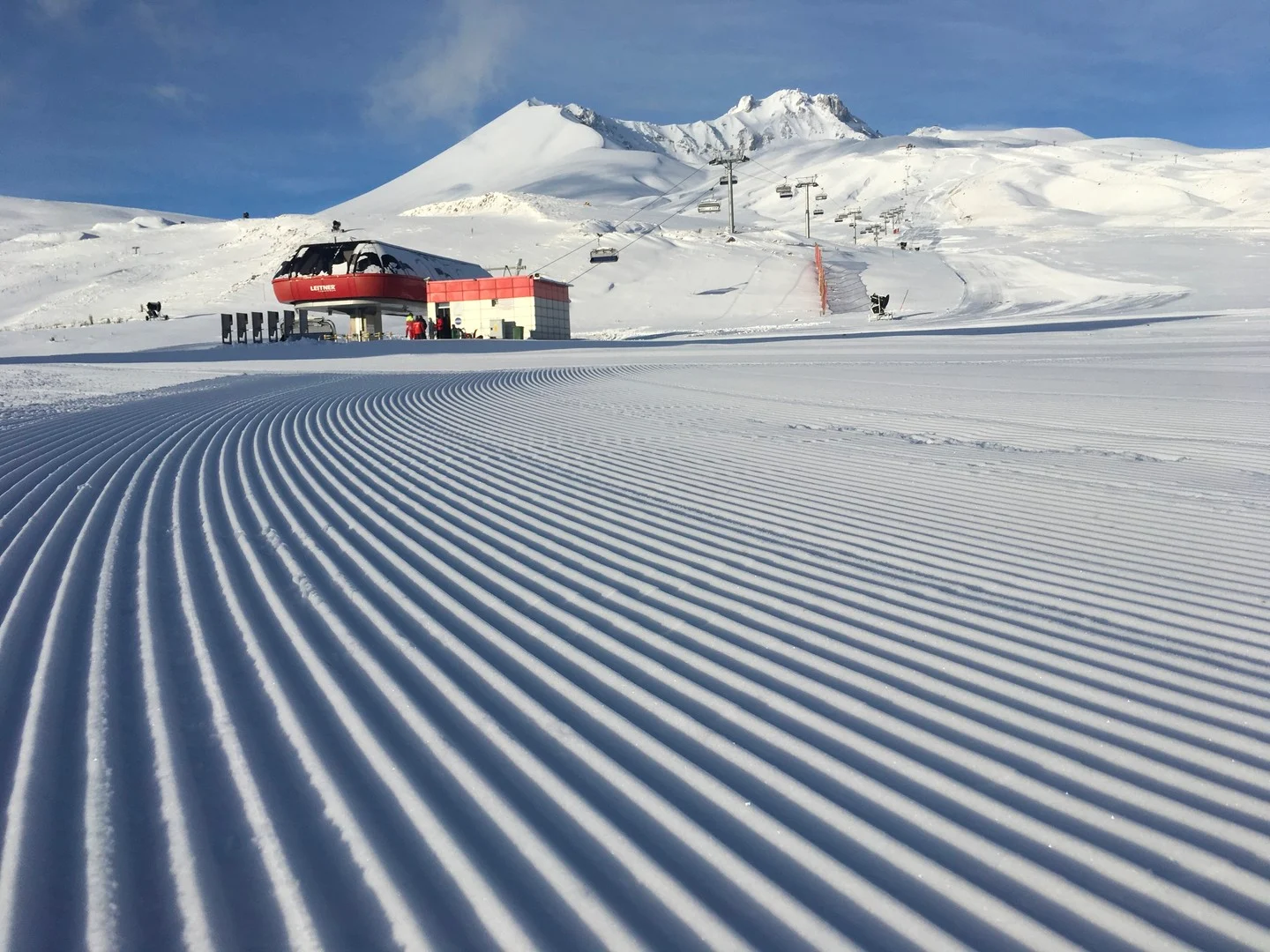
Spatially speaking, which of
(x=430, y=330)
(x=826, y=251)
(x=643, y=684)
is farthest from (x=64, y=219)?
(x=643, y=684)

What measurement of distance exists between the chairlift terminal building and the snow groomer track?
114ft

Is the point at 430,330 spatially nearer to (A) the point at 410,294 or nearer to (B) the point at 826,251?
(A) the point at 410,294

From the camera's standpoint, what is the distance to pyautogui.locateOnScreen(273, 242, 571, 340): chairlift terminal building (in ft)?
132

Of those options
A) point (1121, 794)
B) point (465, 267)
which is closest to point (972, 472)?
point (1121, 794)

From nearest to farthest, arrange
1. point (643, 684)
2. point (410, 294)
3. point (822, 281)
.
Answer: point (643, 684), point (410, 294), point (822, 281)

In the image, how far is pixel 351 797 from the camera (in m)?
2.40

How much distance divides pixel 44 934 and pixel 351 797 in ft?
2.31

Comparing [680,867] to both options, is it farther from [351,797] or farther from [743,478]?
[743,478]

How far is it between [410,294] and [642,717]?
44.2 metres

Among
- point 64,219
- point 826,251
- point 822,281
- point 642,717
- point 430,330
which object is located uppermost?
point 64,219

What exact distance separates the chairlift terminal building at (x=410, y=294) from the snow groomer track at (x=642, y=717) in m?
34.9

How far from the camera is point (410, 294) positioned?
4456cm

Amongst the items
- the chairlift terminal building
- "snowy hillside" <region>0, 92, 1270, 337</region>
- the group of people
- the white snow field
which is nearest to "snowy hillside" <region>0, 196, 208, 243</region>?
"snowy hillside" <region>0, 92, 1270, 337</region>

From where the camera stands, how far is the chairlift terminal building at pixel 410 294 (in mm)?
40375
